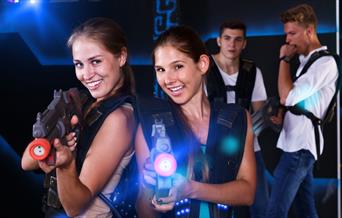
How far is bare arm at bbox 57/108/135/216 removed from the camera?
53.5 inches

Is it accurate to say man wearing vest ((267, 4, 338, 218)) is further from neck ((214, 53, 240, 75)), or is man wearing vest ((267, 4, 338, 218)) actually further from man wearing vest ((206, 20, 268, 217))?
neck ((214, 53, 240, 75))

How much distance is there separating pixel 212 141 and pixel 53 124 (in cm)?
55

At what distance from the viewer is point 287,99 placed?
3211 mm

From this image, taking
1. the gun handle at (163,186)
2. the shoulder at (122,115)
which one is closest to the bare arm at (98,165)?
the shoulder at (122,115)

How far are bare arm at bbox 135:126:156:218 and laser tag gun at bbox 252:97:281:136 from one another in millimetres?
2127

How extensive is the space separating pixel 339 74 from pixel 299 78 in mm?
279

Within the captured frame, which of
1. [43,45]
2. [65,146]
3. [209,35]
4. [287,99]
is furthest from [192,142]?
[43,45]

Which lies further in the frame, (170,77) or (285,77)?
(285,77)

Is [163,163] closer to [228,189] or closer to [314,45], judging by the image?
[228,189]

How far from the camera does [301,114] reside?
3.25m

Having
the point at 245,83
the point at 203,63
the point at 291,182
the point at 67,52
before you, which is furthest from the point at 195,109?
the point at 67,52

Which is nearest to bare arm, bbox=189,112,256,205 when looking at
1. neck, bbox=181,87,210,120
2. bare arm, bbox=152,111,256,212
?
bare arm, bbox=152,111,256,212

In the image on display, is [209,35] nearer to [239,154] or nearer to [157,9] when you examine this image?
[157,9]

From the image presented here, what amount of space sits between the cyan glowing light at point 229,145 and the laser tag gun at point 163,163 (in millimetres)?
348
